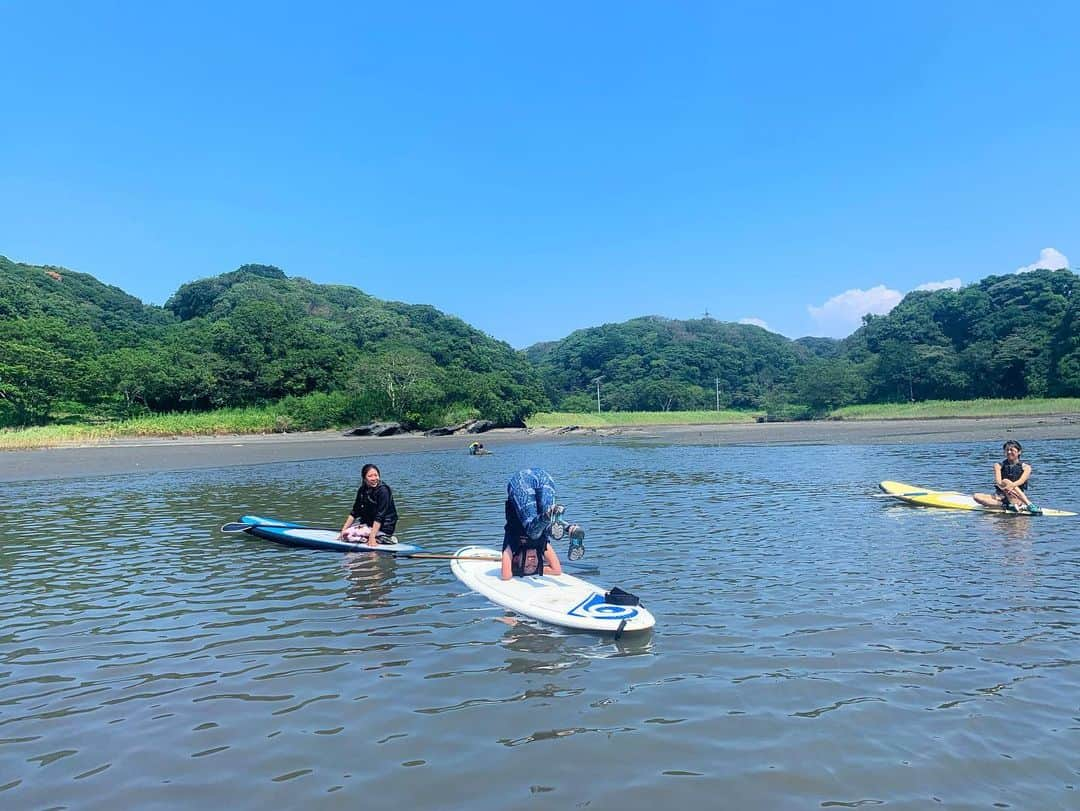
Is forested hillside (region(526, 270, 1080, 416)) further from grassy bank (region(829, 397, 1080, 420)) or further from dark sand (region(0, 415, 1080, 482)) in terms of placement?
dark sand (region(0, 415, 1080, 482))

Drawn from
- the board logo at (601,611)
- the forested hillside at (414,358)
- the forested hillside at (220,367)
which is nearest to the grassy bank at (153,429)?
the forested hillside at (414,358)

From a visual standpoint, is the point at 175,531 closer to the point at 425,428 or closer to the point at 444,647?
the point at 444,647

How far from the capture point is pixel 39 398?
44.8 meters

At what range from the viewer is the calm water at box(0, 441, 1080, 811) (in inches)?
157

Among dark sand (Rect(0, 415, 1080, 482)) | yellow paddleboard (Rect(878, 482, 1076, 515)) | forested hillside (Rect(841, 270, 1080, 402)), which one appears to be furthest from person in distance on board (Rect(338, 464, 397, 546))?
forested hillside (Rect(841, 270, 1080, 402))

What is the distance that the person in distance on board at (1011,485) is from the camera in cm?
1262

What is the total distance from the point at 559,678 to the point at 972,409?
69.5 m

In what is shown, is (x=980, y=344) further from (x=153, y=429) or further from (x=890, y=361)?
(x=153, y=429)

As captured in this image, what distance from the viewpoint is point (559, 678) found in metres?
5.59

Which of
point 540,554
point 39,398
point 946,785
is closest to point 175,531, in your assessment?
point 540,554

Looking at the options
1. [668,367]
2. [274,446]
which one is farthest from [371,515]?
[668,367]

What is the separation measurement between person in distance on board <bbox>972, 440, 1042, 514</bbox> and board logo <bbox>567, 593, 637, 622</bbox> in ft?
31.6

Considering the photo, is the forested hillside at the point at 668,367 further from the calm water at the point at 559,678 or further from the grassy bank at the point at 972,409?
the calm water at the point at 559,678

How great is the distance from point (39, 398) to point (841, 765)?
5310 cm
